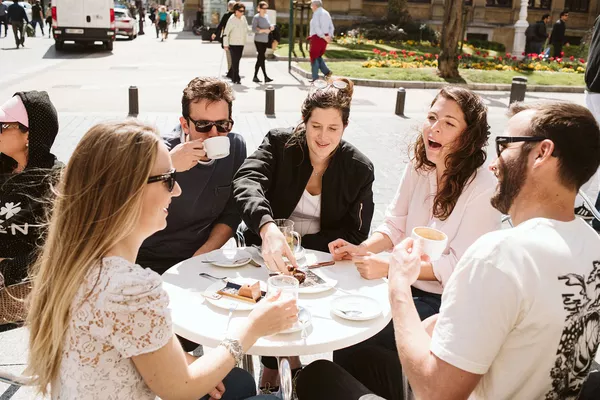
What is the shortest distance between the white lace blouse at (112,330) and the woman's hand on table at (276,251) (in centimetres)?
94

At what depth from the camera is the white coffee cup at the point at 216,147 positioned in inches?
122

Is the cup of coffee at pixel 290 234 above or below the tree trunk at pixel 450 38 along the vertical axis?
below

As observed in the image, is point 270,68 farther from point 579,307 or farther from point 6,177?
point 579,307

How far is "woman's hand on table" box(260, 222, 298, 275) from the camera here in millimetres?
2561

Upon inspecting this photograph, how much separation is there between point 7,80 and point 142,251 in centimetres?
1207

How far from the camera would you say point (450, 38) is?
15.1 m

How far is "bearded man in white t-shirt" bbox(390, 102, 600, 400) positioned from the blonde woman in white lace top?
790 mm

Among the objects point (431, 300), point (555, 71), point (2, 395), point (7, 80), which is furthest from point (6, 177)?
point (555, 71)

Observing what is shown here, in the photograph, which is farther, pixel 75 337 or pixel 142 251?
pixel 142 251

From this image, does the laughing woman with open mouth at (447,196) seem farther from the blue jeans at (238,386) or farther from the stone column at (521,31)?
the stone column at (521,31)

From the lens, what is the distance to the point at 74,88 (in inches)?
492

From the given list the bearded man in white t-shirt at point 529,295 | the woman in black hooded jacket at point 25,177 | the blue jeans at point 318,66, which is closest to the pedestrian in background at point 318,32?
the blue jeans at point 318,66

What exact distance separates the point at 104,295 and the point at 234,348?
0.50 meters

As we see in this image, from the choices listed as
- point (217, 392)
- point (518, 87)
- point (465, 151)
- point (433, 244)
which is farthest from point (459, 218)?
point (518, 87)
